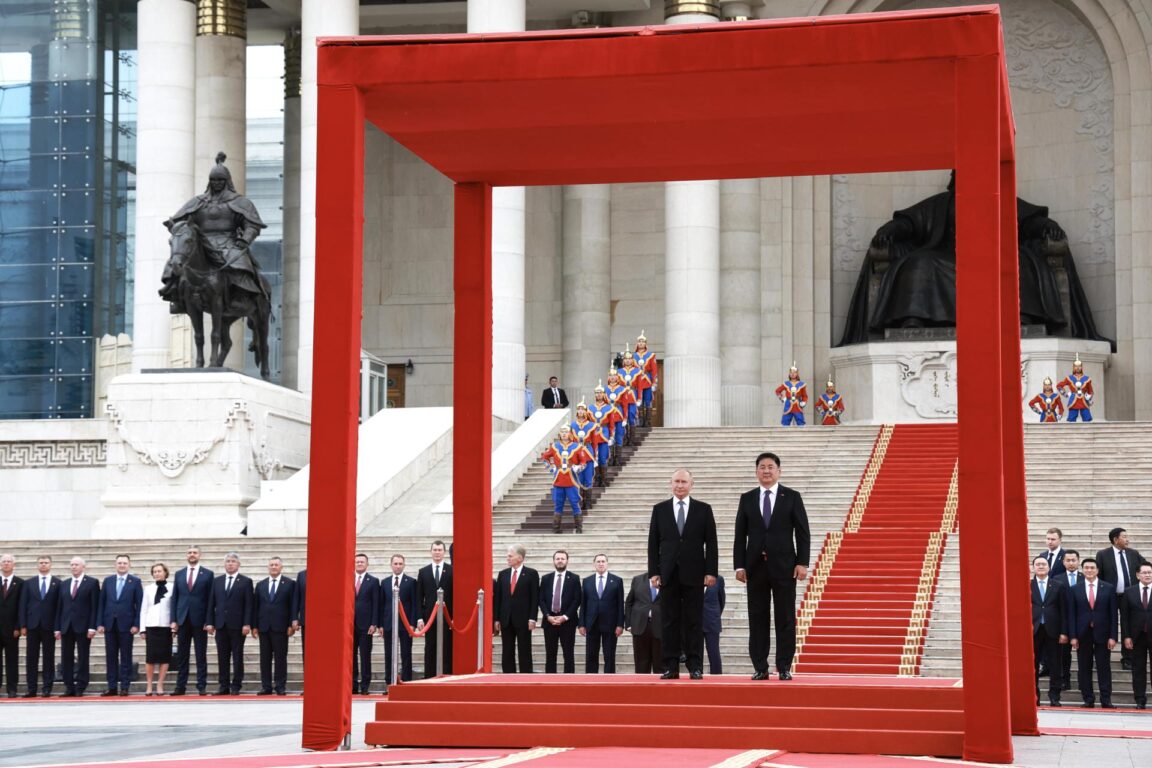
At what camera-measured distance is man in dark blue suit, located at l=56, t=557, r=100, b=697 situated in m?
18.8

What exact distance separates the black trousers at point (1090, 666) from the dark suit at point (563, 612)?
4708mm

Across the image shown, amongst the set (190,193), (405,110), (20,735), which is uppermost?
(190,193)

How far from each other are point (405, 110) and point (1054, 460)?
48.5 feet

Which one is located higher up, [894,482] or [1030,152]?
[1030,152]

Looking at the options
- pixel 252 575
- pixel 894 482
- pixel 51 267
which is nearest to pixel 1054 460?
pixel 894 482

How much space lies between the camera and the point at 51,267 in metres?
36.8

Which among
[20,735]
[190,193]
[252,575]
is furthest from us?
[190,193]

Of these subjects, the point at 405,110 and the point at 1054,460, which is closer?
the point at 405,110

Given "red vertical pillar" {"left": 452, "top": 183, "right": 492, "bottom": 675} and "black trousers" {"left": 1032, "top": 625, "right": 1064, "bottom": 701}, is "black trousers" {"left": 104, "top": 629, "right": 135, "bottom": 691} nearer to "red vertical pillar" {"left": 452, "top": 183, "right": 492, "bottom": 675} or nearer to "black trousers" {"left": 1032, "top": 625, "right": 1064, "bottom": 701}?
"red vertical pillar" {"left": 452, "top": 183, "right": 492, "bottom": 675}

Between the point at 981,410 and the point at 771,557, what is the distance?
1954 mm

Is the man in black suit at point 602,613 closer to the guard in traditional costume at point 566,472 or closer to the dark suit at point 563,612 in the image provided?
the dark suit at point 563,612

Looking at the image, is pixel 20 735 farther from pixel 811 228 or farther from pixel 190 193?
pixel 811 228

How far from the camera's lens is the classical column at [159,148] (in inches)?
1240

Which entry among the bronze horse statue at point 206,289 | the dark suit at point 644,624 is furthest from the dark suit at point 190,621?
the bronze horse statue at point 206,289
